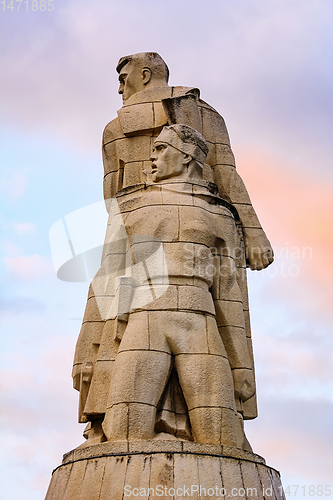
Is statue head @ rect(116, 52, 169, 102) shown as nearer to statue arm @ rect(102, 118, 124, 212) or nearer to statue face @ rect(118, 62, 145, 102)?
statue face @ rect(118, 62, 145, 102)

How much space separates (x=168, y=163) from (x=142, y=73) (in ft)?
7.64

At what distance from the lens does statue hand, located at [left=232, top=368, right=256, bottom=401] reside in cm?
933

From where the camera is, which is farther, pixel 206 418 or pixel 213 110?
pixel 213 110

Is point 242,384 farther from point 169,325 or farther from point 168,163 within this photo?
point 168,163

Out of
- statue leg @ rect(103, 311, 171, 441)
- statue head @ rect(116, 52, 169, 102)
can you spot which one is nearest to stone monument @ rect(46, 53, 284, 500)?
statue leg @ rect(103, 311, 171, 441)

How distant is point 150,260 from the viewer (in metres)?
9.26

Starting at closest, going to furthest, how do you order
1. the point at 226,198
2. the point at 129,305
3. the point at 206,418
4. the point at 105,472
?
Result: the point at 105,472
the point at 206,418
the point at 129,305
the point at 226,198

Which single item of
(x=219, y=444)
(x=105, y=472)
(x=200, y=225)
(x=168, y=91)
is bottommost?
(x=105, y=472)

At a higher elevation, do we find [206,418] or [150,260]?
[150,260]

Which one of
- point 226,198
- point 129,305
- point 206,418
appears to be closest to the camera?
point 206,418

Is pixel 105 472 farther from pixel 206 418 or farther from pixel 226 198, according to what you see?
pixel 226 198

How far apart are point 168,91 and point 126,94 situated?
29.8 inches

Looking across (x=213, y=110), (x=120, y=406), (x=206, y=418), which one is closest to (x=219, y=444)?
(x=206, y=418)

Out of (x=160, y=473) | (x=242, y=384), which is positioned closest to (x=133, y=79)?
(x=242, y=384)
